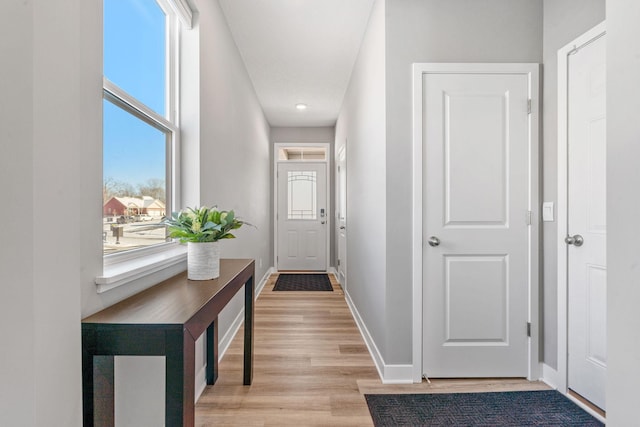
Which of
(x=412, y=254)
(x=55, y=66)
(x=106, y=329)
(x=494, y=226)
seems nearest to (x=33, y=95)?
(x=55, y=66)

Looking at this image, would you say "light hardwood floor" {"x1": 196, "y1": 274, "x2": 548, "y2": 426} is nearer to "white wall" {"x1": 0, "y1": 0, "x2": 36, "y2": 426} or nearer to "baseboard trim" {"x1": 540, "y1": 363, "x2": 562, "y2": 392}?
"baseboard trim" {"x1": 540, "y1": 363, "x2": 562, "y2": 392}

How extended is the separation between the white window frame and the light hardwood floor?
0.85 metres

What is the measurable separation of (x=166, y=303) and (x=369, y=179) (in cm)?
Answer: 179

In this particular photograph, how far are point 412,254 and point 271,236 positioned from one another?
3715 millimetres

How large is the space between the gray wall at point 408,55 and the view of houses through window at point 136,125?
130cm

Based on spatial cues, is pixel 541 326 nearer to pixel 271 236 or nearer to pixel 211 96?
pixel 211 96

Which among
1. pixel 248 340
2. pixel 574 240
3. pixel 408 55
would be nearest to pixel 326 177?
pixel 408 55

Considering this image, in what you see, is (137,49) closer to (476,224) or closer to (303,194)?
(476,224)

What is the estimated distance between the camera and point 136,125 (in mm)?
1422

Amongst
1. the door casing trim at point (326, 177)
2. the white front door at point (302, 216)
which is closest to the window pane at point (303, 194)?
the white front door at point (302, 216)

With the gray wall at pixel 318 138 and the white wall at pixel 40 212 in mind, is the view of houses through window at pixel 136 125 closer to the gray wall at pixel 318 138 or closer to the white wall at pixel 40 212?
→ the white wall at pixel 40 212

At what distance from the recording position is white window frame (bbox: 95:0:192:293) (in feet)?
3.83

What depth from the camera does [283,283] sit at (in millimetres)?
4598

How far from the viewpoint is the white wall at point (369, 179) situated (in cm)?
209
